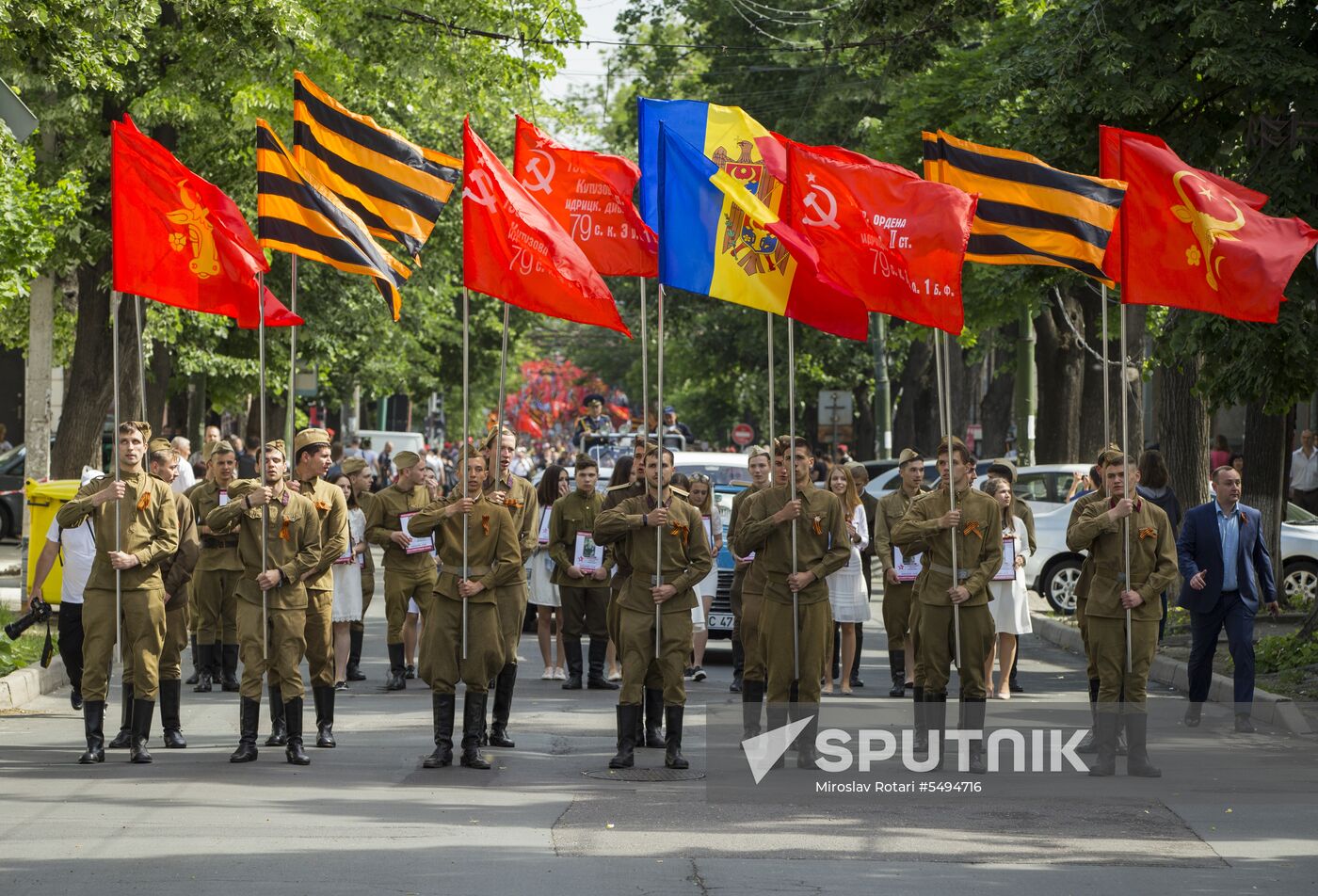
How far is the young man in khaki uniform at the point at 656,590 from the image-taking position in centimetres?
1081

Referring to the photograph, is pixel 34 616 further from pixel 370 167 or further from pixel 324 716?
pixel 370 167

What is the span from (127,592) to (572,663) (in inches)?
190

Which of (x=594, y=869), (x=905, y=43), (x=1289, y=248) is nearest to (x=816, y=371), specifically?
(x=905, y=43)

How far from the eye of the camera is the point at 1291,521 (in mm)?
21859

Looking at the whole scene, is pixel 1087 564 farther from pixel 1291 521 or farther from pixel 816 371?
pixel 816 371

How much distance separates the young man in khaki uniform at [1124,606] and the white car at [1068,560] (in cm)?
954

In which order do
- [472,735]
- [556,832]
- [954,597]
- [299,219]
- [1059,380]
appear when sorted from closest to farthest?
[556,832], [954,597], [472,735], [299,219], [1059,380]

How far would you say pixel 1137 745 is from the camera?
35.6 ft

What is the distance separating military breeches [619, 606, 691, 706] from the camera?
10.8 meters

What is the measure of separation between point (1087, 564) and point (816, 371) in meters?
36.1

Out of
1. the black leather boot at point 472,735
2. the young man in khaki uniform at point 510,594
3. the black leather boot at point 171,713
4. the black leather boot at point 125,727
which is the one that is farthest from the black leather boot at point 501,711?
the black leather boot at point 125,727

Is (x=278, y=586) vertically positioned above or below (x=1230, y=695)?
above

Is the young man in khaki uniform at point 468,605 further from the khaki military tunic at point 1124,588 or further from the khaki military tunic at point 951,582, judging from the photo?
the khaki military tunic at point 1124,588

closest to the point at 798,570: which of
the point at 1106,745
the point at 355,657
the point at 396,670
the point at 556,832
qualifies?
the point at 1106,745
